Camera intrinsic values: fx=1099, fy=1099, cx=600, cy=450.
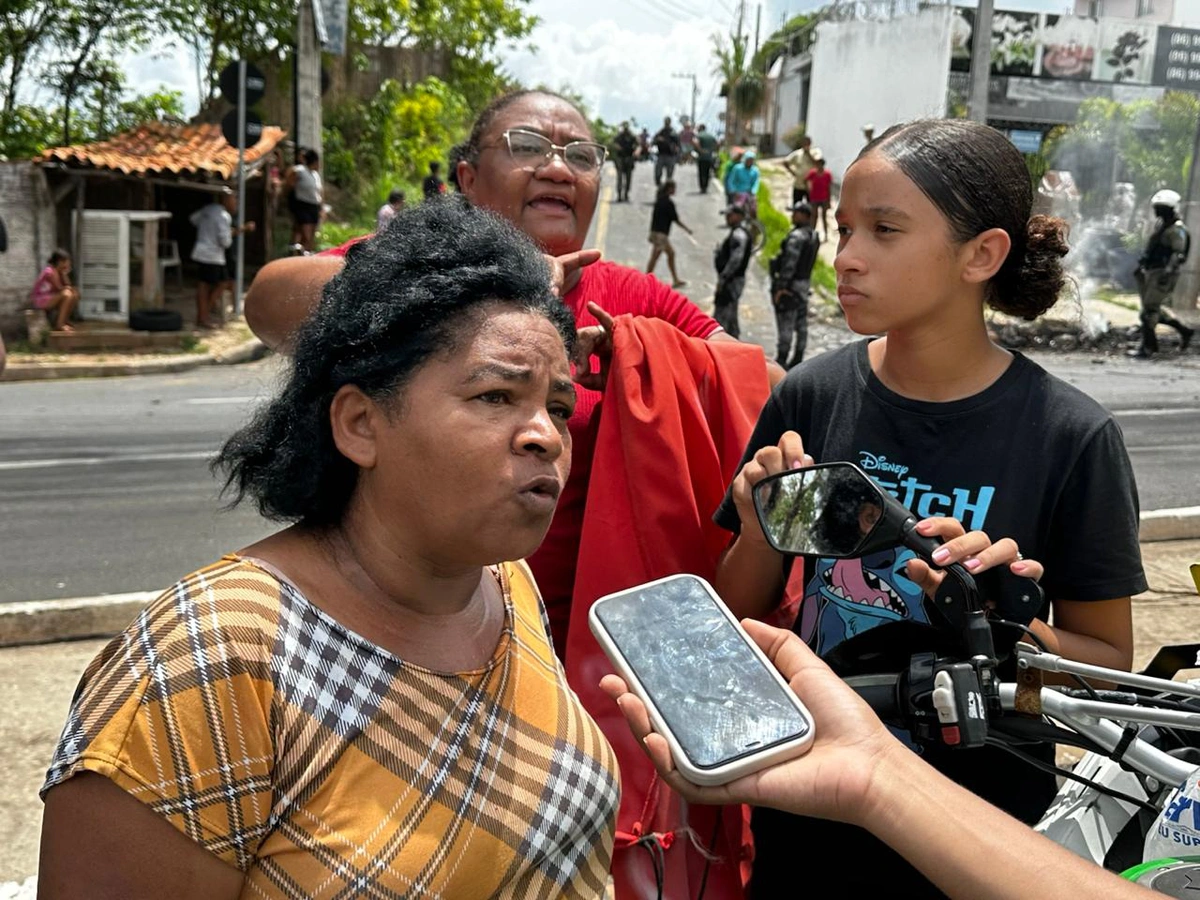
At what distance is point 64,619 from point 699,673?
13.4 ft

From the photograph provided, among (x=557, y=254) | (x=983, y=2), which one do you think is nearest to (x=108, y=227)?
(x=983, y=2)

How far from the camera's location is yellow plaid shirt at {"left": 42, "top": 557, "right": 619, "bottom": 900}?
1.25 metres

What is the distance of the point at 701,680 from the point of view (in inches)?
56.3

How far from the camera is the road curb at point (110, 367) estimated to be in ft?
43.0

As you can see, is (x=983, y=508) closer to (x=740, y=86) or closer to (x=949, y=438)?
(x=949, y=438)

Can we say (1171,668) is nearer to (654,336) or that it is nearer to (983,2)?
(654,336)

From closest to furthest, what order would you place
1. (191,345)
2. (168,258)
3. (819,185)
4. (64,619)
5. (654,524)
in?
(654,524), (64,619), (191,345), (168,258), (819,185)

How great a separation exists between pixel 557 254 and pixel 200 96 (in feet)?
71.7

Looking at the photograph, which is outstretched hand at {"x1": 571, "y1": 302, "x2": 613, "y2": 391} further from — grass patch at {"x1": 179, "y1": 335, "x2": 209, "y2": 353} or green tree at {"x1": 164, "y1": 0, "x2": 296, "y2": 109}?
green tree at {"x1": 164, "y1": 0, "x2": 296, "y2": 109}

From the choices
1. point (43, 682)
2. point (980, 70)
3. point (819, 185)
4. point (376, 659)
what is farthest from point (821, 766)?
point (819, 185)

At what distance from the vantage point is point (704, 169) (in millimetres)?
31141

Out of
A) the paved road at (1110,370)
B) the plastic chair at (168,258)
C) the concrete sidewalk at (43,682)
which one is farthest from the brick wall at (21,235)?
the concrete sidewalk at (43,682)

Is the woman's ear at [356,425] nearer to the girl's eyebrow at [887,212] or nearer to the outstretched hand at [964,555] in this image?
the outstretched hand at [964,555]

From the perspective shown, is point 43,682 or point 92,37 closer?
point 43,682
